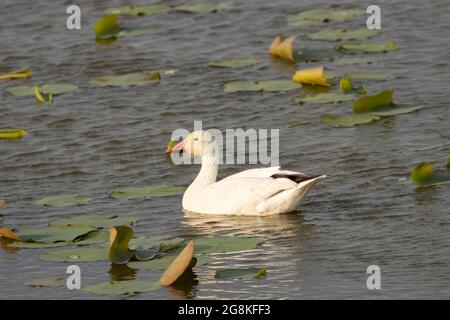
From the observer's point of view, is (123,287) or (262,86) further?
(262,86)

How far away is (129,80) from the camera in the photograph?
1803 cm

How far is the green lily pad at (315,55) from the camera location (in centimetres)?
1823

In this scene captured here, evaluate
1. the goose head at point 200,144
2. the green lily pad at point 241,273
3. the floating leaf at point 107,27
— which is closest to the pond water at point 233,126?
the green lily pad at point 241,273

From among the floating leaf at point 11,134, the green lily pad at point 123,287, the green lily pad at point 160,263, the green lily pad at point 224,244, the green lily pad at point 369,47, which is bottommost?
the green lily pad at point 123,287

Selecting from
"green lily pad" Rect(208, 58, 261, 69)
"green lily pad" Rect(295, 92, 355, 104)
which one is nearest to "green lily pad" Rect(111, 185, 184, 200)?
"green lily pad" Rect(295, 92, 355, 104)

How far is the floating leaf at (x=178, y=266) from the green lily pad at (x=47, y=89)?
7.44 m

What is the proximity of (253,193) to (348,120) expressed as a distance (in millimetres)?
2879

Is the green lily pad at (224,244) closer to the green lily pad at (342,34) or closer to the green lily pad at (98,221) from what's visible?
the green lily pad at (98,221)

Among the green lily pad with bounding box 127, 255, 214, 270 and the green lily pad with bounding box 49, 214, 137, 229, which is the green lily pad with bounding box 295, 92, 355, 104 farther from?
the green lily pad with bounding box 127, 255, 214, 270

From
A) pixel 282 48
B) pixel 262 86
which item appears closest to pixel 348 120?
pixel 262 86

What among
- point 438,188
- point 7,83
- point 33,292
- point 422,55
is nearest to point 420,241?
point 438,188

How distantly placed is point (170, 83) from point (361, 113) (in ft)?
10.7

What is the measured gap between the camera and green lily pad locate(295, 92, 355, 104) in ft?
53.6

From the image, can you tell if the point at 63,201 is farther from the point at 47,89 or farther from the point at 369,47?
the point at 369,47
